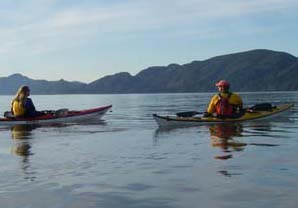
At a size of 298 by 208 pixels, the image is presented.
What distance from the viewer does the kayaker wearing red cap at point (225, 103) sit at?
26.8 meters

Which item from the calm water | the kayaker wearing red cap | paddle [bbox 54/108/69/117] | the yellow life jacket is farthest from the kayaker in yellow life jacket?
the kayaker wearing red cap

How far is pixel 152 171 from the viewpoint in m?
13.0

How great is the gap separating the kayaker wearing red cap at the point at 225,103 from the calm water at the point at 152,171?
18.3ft

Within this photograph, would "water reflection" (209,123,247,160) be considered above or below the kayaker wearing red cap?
below

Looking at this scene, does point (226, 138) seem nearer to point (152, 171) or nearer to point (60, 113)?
point (152, 171)

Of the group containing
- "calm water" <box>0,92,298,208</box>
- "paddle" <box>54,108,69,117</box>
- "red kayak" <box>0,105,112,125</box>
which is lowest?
"calm water" <box>0,92,298,208</box>

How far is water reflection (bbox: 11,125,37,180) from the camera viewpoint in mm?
13953

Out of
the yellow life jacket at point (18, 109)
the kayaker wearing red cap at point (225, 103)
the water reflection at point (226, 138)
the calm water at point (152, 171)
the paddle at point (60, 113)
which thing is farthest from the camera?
the paddle at point (60, 113)

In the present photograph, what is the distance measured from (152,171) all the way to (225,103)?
14629mm

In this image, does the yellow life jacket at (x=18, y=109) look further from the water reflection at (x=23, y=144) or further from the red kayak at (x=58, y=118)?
the water reflection at (x=23, y=144)

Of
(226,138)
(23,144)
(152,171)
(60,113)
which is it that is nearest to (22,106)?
(60,113)

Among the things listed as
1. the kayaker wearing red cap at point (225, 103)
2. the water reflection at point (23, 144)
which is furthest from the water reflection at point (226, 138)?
the water reflection at point (23, 144)

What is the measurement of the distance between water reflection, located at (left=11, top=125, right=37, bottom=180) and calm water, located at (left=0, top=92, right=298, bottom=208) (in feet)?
0.11

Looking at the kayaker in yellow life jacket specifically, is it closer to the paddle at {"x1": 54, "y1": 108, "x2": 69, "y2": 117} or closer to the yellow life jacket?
the yellow life jacket
